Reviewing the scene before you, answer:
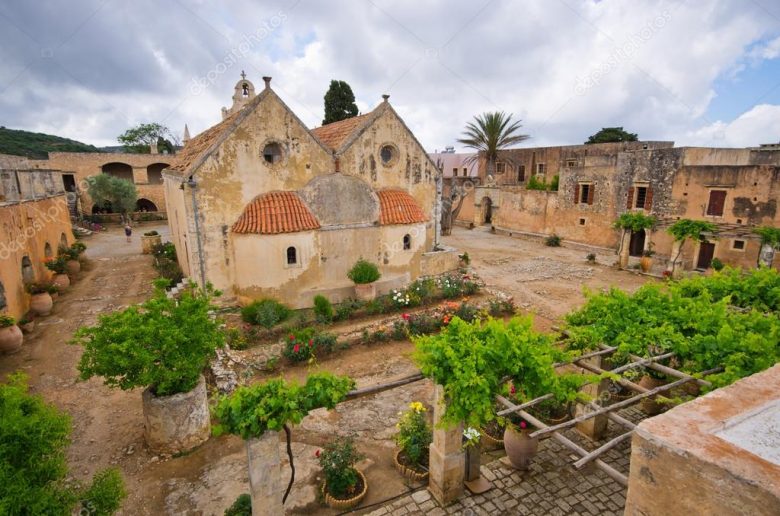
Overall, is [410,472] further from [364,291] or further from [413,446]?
[364,291]

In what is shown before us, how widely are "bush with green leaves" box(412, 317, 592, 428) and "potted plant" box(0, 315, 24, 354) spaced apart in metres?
12.8

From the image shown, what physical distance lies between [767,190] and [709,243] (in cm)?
311

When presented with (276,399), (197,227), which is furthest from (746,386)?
(197,227)

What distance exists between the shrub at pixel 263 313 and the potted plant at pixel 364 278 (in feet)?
9.93

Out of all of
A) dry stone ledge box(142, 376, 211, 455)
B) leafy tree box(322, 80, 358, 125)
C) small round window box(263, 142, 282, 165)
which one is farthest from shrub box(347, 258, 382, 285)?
leafy tree box(322, 80, 358, 125)

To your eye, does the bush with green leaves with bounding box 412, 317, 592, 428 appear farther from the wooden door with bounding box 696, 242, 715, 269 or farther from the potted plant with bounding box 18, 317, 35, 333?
the wooden door with bounding box 696, 242, 715, 269

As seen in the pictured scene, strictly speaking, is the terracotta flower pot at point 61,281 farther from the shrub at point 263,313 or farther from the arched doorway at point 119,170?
the arched doorway at point 119,170

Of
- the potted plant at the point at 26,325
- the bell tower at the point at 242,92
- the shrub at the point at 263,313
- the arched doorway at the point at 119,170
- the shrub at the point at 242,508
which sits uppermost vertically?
the bell tower at the point at 242,92

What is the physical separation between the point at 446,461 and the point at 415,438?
1177 mm

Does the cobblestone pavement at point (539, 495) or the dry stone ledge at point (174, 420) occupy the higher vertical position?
the dry stone ledge at point (174, 420)

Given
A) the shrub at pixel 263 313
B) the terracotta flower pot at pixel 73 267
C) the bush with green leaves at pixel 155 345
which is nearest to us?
the bush with green leaves at pixel 155 345

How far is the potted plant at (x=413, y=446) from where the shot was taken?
735 cm

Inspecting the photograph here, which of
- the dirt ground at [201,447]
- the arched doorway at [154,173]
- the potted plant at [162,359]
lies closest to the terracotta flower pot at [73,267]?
the dirt ground at [201,447]

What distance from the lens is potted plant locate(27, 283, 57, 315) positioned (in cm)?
1467
